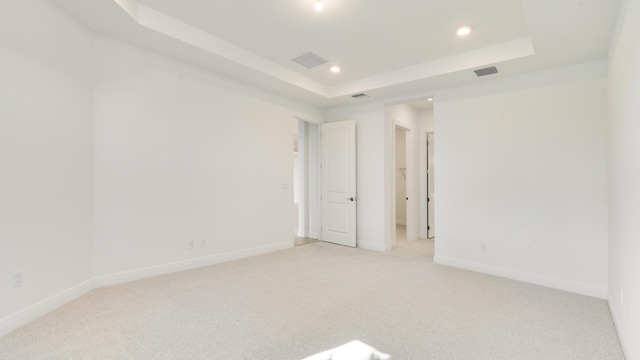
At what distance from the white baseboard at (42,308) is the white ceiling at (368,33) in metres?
2.66

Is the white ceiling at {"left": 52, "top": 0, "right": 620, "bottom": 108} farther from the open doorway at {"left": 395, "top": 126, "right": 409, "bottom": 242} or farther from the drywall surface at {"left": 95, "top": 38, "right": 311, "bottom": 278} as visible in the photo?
the open doorway at {"left": 395, "top": 126, "right": 409, "bottom": 242}

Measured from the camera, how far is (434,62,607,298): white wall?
11.1ft

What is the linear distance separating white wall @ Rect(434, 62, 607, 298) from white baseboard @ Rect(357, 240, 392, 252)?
936mm

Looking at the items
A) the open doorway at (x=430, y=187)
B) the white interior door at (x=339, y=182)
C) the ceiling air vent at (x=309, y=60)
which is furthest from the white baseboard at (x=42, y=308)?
the open doorway at (x=430, y=187)

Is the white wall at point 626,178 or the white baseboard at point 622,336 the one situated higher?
the white wall at point 626,178

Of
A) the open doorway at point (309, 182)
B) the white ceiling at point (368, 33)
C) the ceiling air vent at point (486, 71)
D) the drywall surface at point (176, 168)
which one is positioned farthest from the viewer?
the open doorway at point (309, 182)

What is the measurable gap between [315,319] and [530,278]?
9.55 ft

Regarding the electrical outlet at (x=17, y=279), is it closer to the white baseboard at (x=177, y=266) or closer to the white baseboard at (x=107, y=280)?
the white baseboard at (x=107, y=280)

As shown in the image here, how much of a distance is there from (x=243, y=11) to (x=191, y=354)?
9.97 ft

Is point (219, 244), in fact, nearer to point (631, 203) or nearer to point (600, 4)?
point (631, 203)

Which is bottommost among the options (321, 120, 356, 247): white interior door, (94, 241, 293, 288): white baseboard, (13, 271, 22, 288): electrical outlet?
(94, 241, 293, 288): white baseboard

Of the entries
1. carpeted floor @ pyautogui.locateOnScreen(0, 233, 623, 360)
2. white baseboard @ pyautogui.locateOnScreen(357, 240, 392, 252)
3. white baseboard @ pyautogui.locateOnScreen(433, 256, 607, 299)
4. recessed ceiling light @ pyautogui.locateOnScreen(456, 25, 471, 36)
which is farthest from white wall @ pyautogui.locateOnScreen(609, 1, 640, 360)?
white baseboard @ pyautogui.locateOnScreen(357, 240, 392, 252)

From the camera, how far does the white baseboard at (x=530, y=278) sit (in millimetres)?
3338

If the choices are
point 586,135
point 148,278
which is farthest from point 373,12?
point 148,278
